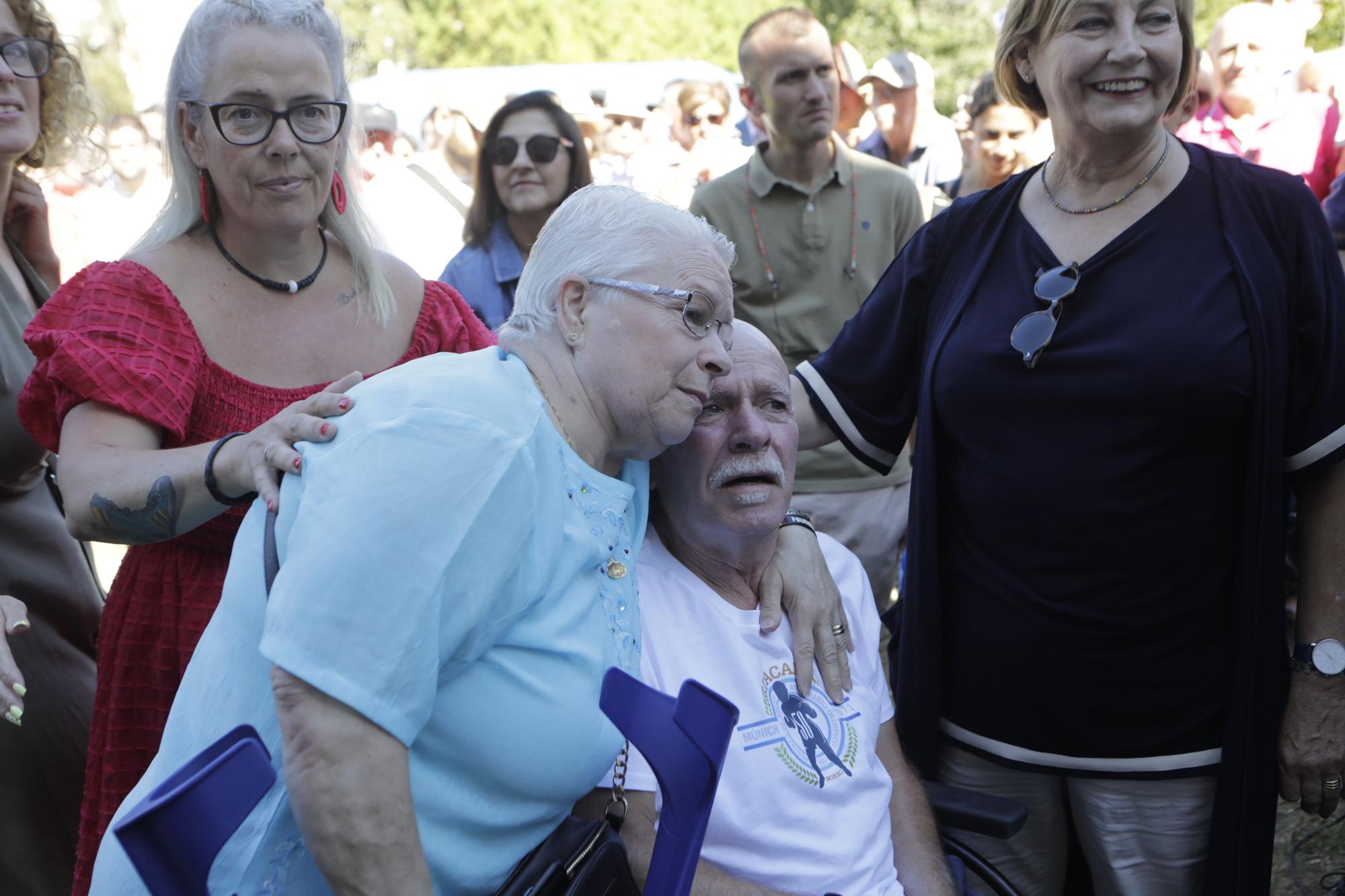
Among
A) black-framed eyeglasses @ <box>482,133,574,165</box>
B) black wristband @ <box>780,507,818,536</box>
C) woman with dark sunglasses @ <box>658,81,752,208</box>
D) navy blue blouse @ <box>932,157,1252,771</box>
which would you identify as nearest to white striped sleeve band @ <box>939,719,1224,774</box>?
navy blue blouse @ <box>932,157,1252,771</box>

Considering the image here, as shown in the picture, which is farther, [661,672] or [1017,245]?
[1017,245]

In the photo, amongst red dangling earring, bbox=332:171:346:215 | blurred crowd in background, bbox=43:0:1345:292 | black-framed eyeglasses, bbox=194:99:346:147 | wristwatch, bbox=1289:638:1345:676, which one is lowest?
wristwatch, bbox=1289:638:1345:676

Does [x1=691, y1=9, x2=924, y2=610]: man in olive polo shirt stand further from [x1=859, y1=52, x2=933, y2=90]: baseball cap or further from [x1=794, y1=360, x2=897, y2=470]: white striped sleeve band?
[x1=859, y1=52, x2=933, y2=90]: baseball cap

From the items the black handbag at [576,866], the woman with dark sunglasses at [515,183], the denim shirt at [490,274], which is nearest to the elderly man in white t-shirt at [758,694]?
the black handbag at [576,866]

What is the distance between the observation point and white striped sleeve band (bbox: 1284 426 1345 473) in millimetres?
2045

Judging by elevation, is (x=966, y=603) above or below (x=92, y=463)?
below

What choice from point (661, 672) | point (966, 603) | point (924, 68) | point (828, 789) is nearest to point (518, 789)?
point (661, 672)

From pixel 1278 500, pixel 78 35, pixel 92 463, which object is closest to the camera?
pixel 92 463

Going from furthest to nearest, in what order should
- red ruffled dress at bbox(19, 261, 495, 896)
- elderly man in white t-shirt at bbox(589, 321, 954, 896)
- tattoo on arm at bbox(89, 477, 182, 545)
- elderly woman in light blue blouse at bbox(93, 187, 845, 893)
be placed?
elderly man in white t-shirt at bbox(589, 321, 954, 896) < red ruffled dress at bbox(19, 261, 495, 896) < tattoo on arm at bbox(89, 477, 182, 545) < elderly woman in light blue blouse at bbox(93, 187, 845, 893)

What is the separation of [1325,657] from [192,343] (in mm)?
2029

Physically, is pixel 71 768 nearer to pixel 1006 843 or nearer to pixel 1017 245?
pixel 1006 843

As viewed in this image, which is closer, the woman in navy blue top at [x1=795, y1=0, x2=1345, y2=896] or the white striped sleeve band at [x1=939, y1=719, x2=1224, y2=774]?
the woman in navy blue top at [x1=795, y1=0, x2=1345, y2=896]

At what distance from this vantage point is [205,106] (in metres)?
1.94

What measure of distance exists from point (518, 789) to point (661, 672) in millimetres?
560
